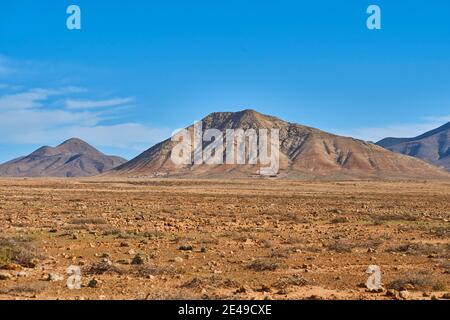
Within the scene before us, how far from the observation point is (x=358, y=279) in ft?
39.8

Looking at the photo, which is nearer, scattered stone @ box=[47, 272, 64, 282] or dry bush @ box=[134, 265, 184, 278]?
scattered stone @ box=[47, 272, 64, 282]

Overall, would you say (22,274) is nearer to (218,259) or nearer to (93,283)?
(93,283)

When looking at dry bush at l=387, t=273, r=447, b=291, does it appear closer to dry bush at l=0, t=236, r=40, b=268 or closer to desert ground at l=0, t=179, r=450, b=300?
desert ground at l=0, t=179, r=450, b=300

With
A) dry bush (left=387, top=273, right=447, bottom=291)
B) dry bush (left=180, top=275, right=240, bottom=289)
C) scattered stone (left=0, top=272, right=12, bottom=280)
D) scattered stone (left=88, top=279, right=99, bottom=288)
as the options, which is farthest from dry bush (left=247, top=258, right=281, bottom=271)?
scattered stone (left=0, top=272, right=12, bottom=280)

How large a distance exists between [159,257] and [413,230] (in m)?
13.5

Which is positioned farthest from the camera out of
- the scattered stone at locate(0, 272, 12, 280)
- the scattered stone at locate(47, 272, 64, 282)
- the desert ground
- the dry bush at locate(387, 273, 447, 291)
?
the scattered stone at locate(0, 272, 12, 280)

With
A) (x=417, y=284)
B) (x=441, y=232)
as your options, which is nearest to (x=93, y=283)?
(x=417, y=284)

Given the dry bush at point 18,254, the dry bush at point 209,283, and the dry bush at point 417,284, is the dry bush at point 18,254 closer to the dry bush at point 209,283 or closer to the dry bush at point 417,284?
the dry bush at point 209,283

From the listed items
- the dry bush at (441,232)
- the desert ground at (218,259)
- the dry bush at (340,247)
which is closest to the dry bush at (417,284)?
the desert ground at (218,259)

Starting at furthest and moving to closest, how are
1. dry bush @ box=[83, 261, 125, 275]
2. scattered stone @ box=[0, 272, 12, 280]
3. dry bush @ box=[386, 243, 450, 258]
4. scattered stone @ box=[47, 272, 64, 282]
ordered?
dry bush @ box=[386, 243, 450, 258]
dry bush @ box=[83, 261, 125, 275]
scattered stone @ box=[0, 272, 12, 280]
scattered stone @ box=[47, 272, 64, 282]

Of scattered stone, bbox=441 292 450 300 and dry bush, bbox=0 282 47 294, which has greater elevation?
dry bush, bbox=0 282 47 294

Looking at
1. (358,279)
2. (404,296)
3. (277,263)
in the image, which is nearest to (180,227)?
(277,263)

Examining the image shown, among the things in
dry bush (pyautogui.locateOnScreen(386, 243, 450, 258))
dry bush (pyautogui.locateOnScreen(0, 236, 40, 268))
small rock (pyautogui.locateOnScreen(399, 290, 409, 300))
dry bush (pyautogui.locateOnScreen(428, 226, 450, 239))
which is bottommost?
dry bush (pyautogui.locateOnScreen(428, 226, 450, 239))

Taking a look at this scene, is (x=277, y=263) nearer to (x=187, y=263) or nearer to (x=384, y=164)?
(x=187, y=263)
